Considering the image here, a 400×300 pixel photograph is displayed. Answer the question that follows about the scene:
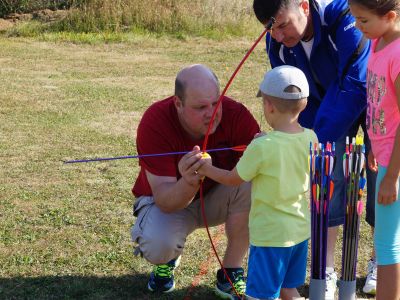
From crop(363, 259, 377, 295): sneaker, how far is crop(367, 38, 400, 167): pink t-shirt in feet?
2.84

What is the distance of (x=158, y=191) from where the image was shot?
3.19m

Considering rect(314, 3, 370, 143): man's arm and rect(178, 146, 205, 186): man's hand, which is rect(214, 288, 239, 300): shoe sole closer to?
rect(178, 146, 205, 186): man's hand

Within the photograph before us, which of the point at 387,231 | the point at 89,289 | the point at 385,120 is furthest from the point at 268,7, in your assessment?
the point at 89,289

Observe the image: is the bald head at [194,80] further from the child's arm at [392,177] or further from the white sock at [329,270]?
the white sock at [329,270]

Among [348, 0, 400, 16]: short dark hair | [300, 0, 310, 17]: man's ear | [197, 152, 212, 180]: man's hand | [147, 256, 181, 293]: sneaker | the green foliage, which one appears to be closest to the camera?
[348, 0, 400, 16]: short dark hair

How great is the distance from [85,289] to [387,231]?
1.48 m

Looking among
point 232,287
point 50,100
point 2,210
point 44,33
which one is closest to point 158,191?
point 232,287

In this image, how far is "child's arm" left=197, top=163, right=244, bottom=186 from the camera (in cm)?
278

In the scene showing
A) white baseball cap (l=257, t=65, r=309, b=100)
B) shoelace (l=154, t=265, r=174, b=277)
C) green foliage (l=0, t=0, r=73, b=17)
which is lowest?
shoelace (l=154, t=265, r=174, b=277)

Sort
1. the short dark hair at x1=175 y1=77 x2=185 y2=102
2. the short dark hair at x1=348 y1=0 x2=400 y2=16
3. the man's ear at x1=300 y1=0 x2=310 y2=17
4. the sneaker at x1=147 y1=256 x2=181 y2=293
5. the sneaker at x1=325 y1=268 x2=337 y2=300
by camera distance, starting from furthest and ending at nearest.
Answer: the sneaker at x1=147 y1=256 x2=181 y2=293, the sneaker at x1=325 y1=268 x2=337 y2=300, the short dark hair at x1=175 y1=77 x2=185 y2=102, the man's ear at x1=300 y1=0 x2=310 y2=17, the short dark hair at x1=348 y1=0 x2=400 y2=16

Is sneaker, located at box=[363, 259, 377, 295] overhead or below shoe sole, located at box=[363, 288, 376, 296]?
overhead

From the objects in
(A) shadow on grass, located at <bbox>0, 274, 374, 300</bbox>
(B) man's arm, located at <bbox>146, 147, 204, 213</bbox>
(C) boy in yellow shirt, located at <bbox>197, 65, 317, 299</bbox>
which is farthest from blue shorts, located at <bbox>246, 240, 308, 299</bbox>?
(A) shadow on grass, located at <bbox>0, 274, 374, 300</bbox>

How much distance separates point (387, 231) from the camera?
275cm

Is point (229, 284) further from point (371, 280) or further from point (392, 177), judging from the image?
point (392, 177)
